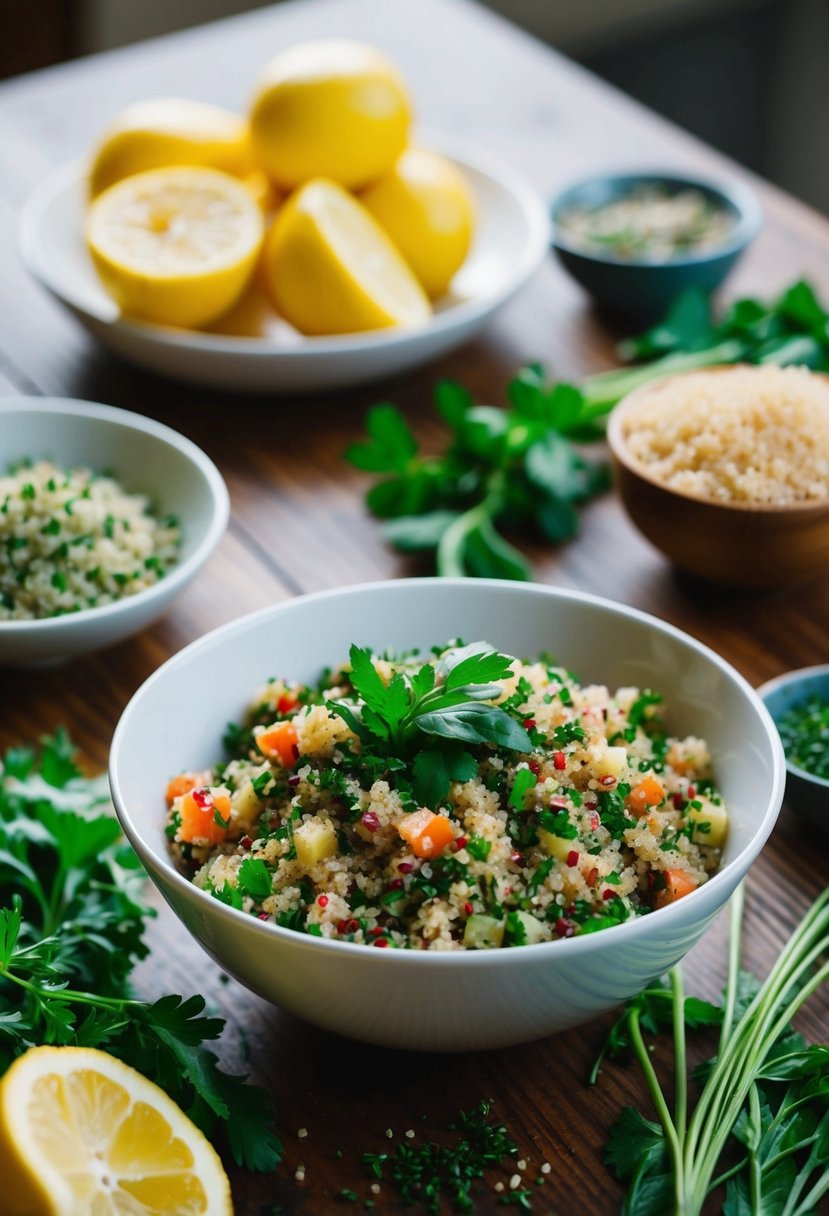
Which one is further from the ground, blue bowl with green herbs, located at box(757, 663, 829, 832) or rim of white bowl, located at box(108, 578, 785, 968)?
rim of white bowl, located at box(108, 578, 785, 968)

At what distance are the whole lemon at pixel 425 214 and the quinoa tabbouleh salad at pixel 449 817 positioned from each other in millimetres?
1031

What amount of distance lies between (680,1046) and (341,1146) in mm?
274

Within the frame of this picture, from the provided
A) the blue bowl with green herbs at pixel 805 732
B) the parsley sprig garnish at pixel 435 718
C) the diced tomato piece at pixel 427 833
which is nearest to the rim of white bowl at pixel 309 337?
the blue bowl with green herbs at pixel 805 732

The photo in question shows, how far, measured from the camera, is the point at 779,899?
1.24 metres

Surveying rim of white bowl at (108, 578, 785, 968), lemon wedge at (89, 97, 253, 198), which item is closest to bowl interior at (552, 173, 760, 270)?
lemon wedge at (89, 97, 253, 198)

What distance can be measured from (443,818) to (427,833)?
19 millimetres

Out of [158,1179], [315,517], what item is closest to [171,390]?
[315,517]

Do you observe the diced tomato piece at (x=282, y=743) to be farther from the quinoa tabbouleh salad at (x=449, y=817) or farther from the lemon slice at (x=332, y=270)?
the lemon slice at (x=332, y=270)

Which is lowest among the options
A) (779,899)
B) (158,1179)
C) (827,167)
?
(827,167)

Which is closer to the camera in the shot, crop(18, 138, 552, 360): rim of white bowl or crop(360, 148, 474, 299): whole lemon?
crop(18, 138, 552, 360): rim of white bowl

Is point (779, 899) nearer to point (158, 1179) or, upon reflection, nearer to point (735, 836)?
point (735, 836)

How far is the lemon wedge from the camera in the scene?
2.00 meters

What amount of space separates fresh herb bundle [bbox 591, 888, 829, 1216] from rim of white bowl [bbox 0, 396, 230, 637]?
0.66m

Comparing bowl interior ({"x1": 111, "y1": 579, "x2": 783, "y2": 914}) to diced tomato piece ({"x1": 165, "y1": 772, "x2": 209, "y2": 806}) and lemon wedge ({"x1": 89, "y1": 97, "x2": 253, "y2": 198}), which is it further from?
lemon wedge ({"x1": 89, "y1": 97, "x2": 253, "y2": 198})
